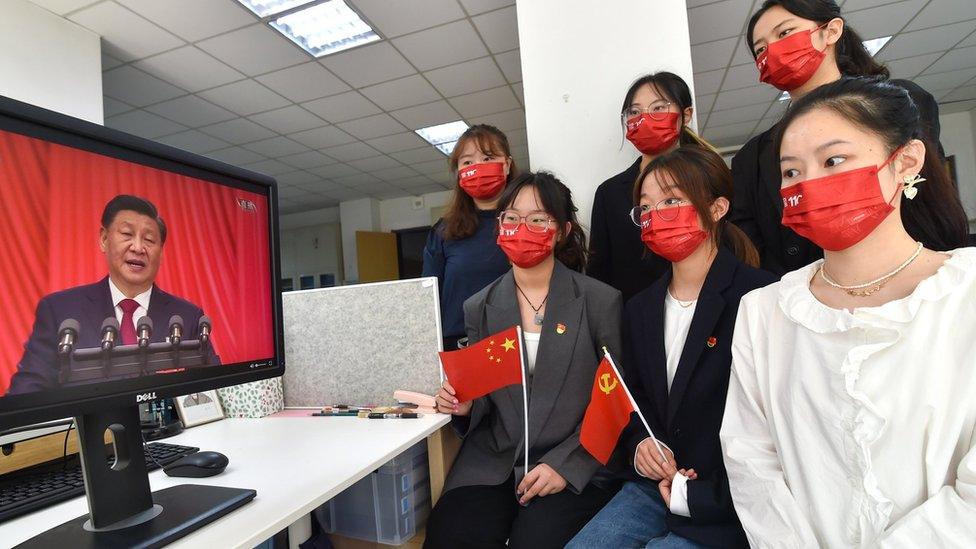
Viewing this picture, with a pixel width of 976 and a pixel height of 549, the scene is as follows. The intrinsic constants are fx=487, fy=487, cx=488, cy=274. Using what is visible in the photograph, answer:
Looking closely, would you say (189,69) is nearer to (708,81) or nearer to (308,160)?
(308,160)

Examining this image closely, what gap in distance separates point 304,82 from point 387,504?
134 inches

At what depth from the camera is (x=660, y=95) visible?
4.74 feet

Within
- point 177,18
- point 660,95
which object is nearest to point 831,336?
point 660,95

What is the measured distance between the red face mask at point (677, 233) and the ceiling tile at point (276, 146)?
4553 mm

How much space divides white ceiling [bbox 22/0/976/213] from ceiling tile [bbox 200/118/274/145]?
0.05 feet

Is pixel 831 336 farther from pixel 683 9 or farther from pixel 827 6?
pixel 683 9

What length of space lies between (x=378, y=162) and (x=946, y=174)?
18.1ft

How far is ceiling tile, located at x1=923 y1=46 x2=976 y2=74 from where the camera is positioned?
4.08 metres

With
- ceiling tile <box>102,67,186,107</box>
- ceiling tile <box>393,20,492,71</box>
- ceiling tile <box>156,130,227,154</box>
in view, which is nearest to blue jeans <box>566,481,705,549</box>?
ceiling tile <box>393,20,492,71</box>

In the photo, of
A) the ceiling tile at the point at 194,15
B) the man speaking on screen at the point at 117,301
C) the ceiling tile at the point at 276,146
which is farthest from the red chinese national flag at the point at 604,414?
the ceiling tile at the point at 276,146

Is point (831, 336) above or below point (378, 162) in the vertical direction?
below

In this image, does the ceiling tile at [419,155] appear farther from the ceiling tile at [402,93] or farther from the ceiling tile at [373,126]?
the ceiling tile at [402,93]

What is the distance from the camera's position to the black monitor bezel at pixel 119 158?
0.54 m

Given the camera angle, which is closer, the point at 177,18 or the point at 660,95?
the point at 660,95
